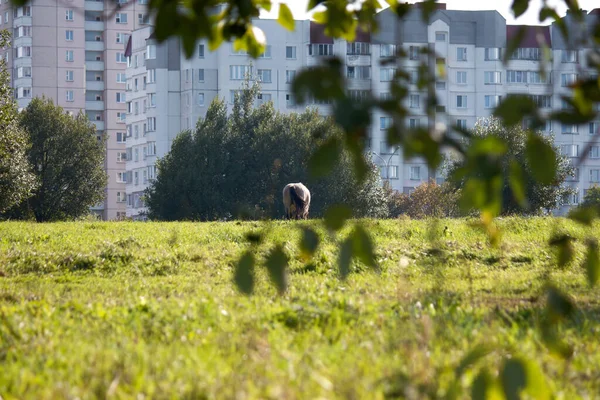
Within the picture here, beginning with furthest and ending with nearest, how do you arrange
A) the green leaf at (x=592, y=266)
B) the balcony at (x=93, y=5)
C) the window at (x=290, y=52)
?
the balcony at (x=93, y=5), the window at (x=290, y=52), the green leaf at (x=592, y=266)

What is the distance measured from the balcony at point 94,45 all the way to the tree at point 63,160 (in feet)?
234

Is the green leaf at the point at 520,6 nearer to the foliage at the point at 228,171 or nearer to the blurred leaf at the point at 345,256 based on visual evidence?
the blurred leaf at the point at 345,256

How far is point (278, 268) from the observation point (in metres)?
3.47

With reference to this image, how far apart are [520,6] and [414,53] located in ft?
2.99

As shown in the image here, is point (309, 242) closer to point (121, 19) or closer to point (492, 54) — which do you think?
point (492, 54)

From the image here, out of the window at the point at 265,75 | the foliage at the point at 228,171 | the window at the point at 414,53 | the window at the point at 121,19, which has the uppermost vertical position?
the window at the point at 121,19

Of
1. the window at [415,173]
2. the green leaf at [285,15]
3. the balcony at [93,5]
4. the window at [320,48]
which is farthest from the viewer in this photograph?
the balcony at [93,5]

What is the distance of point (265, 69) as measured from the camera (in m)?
119

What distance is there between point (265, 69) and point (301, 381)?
115707mm

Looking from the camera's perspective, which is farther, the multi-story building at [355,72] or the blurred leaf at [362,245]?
the multi-story building at [355,72]

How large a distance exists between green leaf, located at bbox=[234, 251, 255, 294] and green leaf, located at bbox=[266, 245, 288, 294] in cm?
7

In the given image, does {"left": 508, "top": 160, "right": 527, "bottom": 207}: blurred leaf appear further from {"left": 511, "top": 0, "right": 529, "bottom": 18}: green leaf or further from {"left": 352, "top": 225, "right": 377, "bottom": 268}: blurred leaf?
{"left": 511, "top": 0, "right": 529, "bottom": 18}: green leaf

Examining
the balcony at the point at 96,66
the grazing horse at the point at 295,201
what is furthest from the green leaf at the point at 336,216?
the balcony at the point at 96,66

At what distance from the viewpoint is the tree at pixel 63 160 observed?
77562 mm
